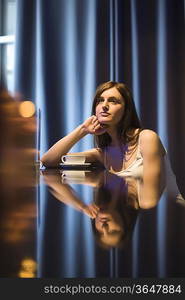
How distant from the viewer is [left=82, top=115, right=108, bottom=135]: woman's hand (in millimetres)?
1138

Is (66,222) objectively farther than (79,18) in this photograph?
No

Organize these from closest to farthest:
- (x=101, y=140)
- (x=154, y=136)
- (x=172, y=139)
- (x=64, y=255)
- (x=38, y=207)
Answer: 1. (x=64, y=255)
2. (x=38, y=207)
3. (x=154, y=136)
4. (x=101, y=140)
5. (x=172, y=139)

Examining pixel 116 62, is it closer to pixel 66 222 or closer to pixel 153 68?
pixel 153 68

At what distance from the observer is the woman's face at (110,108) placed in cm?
116

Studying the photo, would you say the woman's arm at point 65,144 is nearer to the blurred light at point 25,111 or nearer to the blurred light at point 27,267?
the blurred light at point 25,111

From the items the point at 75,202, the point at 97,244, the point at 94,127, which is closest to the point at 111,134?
the point at 94,127

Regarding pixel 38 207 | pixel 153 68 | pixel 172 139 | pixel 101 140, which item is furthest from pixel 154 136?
pixel 38 207

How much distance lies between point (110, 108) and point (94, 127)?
0.10 meters

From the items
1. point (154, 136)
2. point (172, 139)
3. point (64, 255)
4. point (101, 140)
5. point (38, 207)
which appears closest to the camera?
point (64, 255)

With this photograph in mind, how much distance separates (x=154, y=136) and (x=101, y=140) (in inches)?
9.7

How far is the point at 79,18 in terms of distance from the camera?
4.87 ft

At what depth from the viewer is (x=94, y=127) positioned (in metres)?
1.14

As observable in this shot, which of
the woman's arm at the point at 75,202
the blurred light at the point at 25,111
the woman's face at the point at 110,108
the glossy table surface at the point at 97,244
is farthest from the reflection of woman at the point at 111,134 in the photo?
the glossy table surface at the point at 97,244

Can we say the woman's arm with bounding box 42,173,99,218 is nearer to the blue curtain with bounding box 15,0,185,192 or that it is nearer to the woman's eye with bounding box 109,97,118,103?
the woman's eye with bounding box 109,97,118,103
